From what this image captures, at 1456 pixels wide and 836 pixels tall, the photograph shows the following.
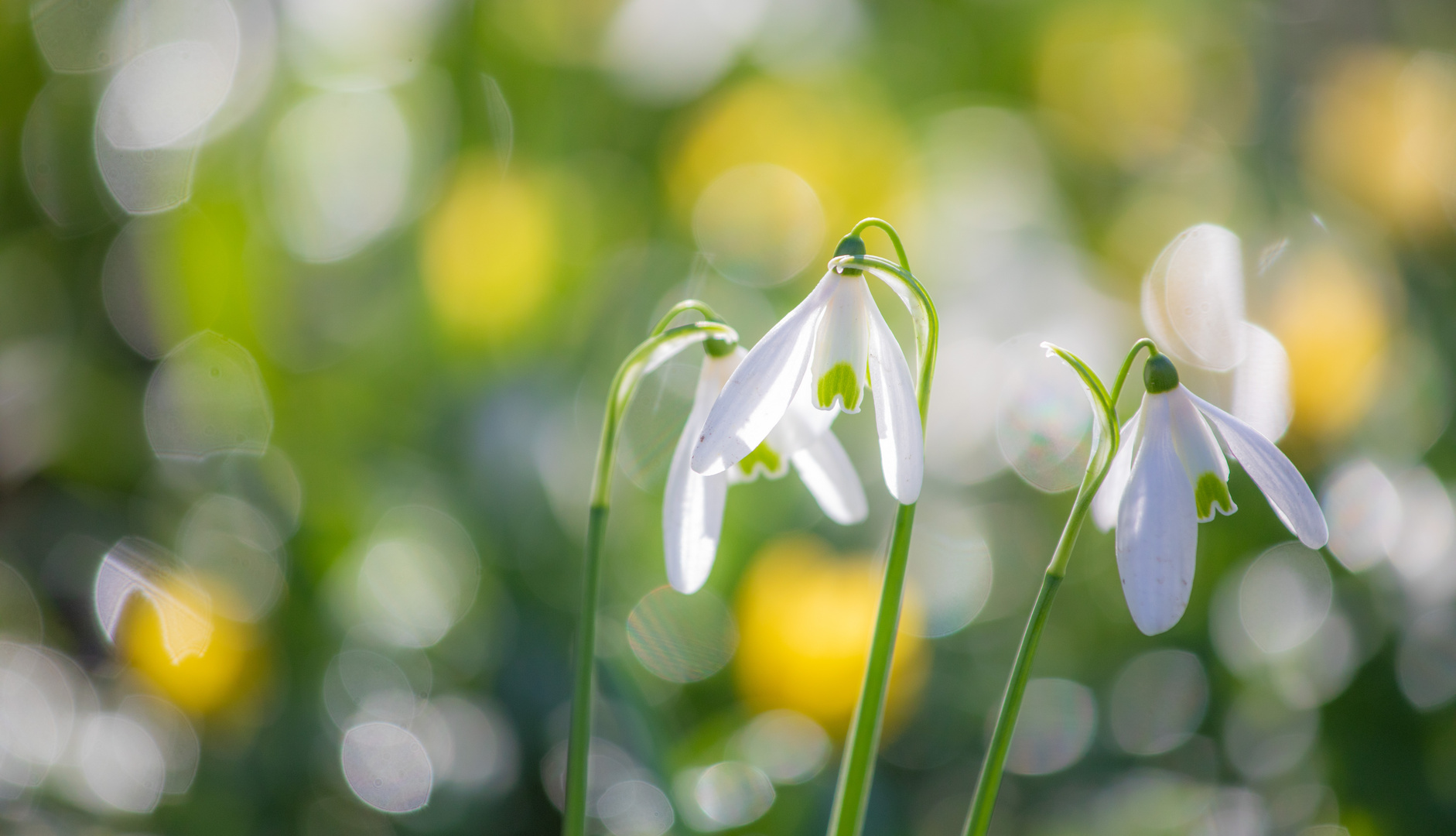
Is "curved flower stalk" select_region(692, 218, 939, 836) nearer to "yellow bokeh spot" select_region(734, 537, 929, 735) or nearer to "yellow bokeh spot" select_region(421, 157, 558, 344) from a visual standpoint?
"yellow bokeh spot" select_region(734, 537, 929, 735)

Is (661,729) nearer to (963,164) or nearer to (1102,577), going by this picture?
(1102,577)

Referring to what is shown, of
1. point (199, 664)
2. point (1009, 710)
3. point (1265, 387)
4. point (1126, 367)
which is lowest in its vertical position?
point (1009, 710)

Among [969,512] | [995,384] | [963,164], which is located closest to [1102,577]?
[969,512]

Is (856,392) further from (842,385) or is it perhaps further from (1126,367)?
(1126,367)

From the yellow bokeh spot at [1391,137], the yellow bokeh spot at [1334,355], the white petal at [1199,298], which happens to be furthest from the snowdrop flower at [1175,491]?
the yellow bokeh spot at [1391,137]

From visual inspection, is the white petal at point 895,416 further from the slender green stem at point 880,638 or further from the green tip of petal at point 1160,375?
the green tip of petal at point 1160,375

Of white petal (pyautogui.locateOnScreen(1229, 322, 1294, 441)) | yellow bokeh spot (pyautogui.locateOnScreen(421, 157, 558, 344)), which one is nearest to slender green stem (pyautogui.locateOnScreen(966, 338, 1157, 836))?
white petal (pyautogui.locateOnScreen(1229, 322, 1294, 441))

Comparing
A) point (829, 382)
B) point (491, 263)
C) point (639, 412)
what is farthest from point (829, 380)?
point (491, 263)
